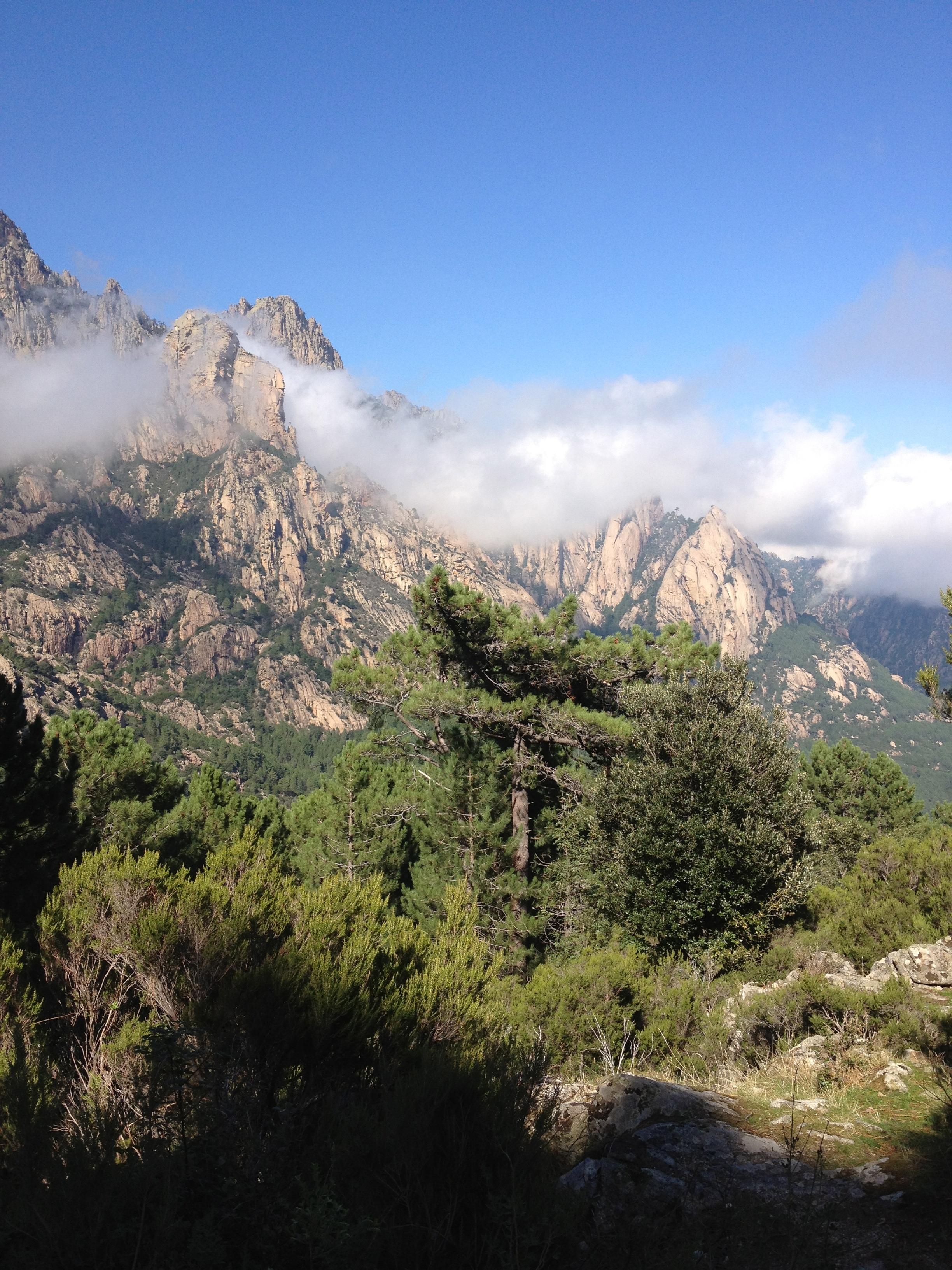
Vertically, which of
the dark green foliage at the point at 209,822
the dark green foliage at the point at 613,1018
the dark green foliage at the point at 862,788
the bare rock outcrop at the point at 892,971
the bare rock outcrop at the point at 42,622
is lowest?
the dark green foliage at the point at 613,1018

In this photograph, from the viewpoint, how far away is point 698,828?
1256 centimetres

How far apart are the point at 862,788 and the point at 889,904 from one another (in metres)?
28.1

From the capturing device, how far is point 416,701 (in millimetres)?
17438

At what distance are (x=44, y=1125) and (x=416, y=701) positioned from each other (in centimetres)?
1379

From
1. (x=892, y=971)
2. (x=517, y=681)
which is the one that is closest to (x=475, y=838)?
(x=517, y=681)

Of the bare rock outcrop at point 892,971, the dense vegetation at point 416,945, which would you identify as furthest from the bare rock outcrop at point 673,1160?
the bare rock outcrop at point 892,971

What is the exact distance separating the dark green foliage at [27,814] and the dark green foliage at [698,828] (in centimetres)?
1195

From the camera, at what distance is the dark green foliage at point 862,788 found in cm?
3566

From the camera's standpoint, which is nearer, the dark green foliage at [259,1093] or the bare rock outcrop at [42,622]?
the dark green foliage at [259,1093]

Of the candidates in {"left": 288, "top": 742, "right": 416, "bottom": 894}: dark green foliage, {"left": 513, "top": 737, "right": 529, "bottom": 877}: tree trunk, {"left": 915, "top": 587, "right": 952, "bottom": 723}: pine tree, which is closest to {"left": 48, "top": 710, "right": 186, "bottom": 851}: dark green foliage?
{"left": 288, "top": 742, "right": 416, "bottom": 894}: dark green foliage

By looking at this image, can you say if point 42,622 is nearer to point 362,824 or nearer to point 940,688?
point 362,824

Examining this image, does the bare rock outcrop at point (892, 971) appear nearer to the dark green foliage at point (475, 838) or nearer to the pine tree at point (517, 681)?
the pine tree at point (517, 681)

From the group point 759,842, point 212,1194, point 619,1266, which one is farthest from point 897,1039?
point 212,1194

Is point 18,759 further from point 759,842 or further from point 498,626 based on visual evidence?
point 759,842
